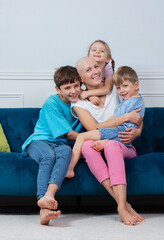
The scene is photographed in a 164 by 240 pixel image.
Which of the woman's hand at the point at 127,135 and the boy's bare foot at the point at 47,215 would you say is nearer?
the boy's bare foot at the point at 47,215

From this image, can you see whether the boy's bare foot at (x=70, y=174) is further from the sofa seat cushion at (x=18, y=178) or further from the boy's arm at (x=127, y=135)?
the boy's arm at (x=127, y=135)

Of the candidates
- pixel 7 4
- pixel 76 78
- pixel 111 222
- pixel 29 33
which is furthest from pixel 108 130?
pixel 7 4

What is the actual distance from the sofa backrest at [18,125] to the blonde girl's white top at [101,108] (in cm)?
56

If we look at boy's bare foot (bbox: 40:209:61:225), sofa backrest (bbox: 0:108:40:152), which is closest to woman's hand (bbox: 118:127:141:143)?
boy's bare foot (bbox: 40:209:61:225)

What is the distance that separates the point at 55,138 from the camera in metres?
2.42

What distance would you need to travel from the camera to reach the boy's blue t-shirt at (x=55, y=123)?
2389 millimetres

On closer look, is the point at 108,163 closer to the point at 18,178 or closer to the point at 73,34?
the point at 18,178

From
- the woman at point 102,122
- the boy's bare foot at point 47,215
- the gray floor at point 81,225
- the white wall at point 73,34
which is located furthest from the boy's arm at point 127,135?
the white wall at point 73,34

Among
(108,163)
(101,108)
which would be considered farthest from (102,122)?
(108,163)

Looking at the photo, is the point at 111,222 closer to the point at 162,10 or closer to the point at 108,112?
the point at 108,112

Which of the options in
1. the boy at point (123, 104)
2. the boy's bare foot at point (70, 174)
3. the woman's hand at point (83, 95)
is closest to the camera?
the boy's bare foot at point (70, 174)

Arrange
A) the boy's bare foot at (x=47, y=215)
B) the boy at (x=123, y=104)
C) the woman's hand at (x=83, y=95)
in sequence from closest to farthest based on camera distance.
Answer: the boy's bare foot at (x=47, y=215), the boy at (x=123, y=104), the woman's hand at (x=83, y=95)

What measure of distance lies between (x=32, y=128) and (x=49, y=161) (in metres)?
0.81

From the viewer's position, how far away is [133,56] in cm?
341
